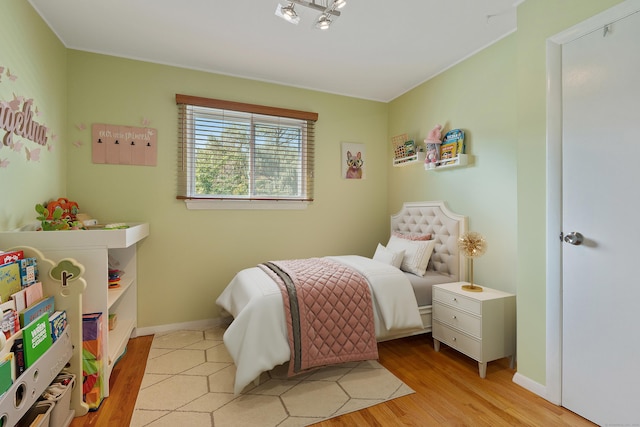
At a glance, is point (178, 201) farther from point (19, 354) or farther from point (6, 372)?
point (6, 372)

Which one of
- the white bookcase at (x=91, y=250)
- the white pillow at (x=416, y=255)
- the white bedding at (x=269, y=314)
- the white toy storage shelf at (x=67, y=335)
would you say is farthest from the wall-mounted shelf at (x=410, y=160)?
the white toy storage shelf at (x=67, y=335)

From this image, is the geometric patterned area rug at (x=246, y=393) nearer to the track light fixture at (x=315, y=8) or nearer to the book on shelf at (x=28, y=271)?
the book on shelf at (x=28, y=271)

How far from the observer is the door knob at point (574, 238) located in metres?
1.77

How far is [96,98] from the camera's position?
111 inches

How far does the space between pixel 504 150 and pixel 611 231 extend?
3.54 feet

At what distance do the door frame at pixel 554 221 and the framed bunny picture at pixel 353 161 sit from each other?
2167 mm

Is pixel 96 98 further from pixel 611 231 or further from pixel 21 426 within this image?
pixel 611 231

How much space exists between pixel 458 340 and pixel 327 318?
1.03 metres

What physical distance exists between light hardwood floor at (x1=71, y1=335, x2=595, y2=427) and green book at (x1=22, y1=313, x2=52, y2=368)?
574 mm

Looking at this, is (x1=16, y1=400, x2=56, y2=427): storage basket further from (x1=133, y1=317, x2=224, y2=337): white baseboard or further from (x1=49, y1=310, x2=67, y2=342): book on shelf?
(x1=133, y1=317, x2=224, y2=337): white baseboard

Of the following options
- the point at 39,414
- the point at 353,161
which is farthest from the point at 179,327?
the point at 353,161

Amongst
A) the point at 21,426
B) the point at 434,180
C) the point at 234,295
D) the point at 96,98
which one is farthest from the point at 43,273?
the point at 434,180

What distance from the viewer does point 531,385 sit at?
2.01 m

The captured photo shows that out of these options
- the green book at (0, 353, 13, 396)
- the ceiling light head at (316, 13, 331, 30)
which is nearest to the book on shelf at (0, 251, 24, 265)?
the green book at (0, 353, 13, 396)
